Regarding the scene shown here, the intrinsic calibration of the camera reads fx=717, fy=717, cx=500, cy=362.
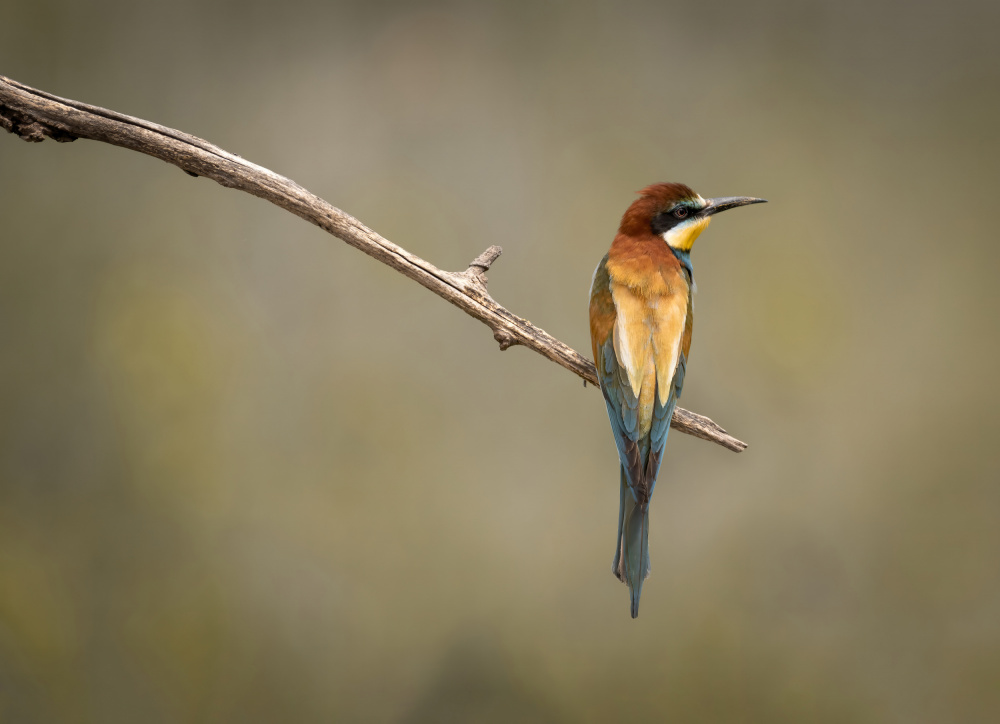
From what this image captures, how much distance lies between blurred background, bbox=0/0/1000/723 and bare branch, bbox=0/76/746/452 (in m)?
0.77

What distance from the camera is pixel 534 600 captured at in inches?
96.3

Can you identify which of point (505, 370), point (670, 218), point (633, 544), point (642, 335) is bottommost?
point (633, 544)

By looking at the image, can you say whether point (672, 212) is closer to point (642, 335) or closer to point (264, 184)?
point (642, 335)

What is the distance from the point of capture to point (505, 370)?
97.5 inches

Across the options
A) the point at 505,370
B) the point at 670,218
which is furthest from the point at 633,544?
the point at 505,370

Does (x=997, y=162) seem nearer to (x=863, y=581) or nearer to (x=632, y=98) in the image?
(x=632, y=98)

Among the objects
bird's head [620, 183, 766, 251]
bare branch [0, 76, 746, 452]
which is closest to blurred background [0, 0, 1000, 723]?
bird's head [620, 183, 766, 251]

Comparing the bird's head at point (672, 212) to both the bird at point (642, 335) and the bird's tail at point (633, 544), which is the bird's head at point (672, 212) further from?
the bird's tail at point (633, 544)

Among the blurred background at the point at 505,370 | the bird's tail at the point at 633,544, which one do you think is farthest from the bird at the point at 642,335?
the blurred background at the point at 505,370

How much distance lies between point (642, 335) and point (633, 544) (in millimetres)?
472

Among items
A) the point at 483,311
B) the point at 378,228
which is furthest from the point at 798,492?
the point at 378,228

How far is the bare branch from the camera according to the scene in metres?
1.46

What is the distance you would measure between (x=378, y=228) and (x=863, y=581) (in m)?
1.99

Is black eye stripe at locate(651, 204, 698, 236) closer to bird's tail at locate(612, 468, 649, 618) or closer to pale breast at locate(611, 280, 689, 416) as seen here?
pale breast at locate(611, 280, 689, 416)
